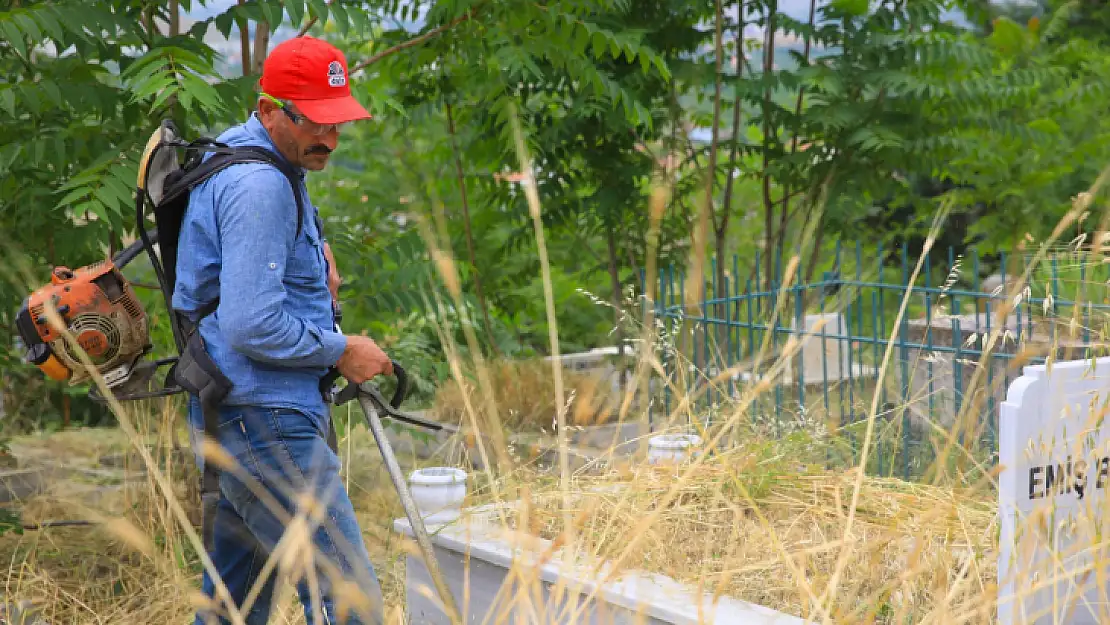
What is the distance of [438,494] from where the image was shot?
420 cm

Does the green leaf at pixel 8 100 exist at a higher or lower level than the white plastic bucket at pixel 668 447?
higher

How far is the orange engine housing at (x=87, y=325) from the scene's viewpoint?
9.94ft

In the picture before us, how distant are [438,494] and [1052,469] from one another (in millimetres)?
2084

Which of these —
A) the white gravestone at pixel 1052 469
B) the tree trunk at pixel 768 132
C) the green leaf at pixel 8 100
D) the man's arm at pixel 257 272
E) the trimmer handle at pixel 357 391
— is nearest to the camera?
the white gravestone at pixel 1052 469

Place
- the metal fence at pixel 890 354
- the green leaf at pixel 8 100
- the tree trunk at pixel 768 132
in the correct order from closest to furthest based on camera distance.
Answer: the metal fence at pixel 890 354 < the green leaf at pixel 8 100 < the tree trunk at pixel 768 132

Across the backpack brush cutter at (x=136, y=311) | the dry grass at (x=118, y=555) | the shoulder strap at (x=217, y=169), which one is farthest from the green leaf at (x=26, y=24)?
the dry grass at (x=118, y=555)

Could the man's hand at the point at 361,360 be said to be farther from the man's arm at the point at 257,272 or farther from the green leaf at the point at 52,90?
the green leaf at the point at 52,90

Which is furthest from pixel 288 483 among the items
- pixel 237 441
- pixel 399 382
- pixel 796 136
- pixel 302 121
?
pixel 796 136

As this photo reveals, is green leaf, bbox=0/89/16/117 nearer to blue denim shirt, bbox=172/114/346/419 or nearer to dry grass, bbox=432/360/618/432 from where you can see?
blue denim shirt, bbox=172/114/346/419

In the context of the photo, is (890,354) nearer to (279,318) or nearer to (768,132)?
(279,318)

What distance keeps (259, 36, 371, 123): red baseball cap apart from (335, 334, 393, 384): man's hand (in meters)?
0.60

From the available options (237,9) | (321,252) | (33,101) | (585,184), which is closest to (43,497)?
(33,101)

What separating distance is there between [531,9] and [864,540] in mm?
2778

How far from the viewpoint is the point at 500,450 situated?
252 centimetres
